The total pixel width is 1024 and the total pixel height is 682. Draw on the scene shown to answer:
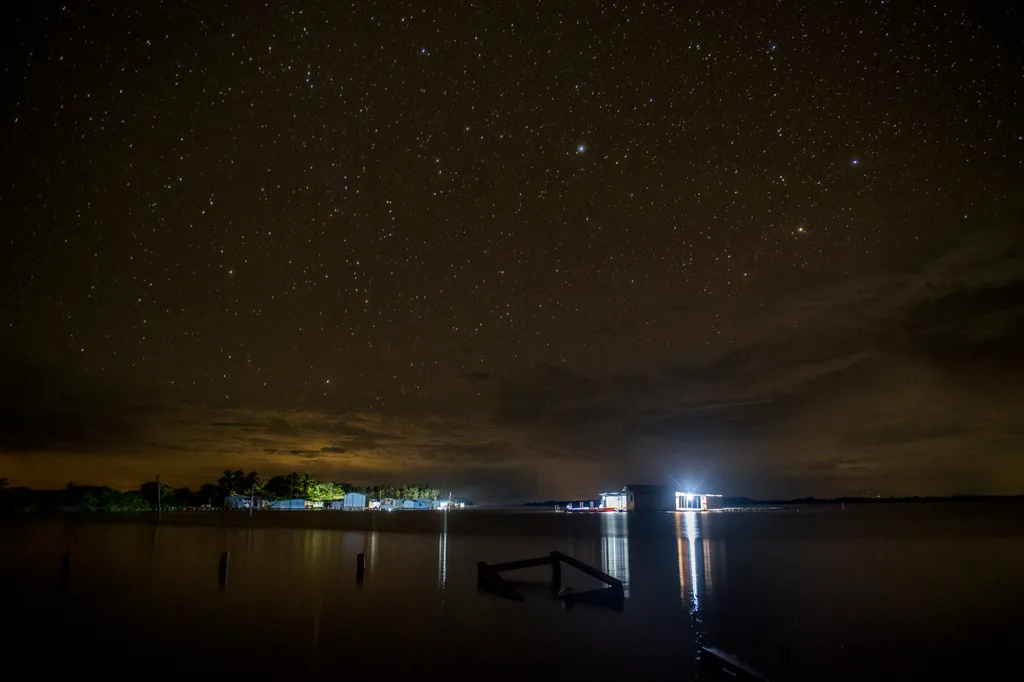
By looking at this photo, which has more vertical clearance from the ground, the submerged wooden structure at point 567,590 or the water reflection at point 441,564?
the submerged wooden structure at point 567,590

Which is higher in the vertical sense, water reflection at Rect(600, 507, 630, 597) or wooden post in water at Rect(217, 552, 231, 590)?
wooden post in water at Rect(217, 552, 231, 590)

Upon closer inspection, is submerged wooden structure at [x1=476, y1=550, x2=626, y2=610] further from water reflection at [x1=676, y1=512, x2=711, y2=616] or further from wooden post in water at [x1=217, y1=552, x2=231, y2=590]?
wooden post in water at [x1=217, y1=552, x2=231, y2=590]

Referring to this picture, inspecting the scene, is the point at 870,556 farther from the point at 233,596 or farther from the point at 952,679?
the point at 233,596

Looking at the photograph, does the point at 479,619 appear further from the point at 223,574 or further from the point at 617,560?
the point at 617,560

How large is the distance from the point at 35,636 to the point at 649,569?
27.7 metres

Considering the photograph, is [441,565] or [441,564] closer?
[441,565]

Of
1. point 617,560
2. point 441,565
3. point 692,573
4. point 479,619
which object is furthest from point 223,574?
point 617,560

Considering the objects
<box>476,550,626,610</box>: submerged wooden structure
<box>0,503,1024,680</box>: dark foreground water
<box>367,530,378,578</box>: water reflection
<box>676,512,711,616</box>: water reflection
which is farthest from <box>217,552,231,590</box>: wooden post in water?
<box>676,512,711,616</box>: water reflection

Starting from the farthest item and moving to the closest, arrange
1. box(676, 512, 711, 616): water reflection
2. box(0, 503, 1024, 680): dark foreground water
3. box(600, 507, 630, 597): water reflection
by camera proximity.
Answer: box(600, 507, 630, 597): water reflection < box(676, 512, 711, 616): water reflection < box(0, 503, 1024, 680): dark foreground water

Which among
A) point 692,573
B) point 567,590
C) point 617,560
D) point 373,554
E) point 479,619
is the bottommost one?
point 617,560

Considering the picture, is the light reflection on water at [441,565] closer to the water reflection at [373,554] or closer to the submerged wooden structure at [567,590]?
the submerged wooden structure at [567,590]

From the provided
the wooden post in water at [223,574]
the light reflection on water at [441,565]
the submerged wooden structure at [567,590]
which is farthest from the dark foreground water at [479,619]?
the submerged wooden structure at [567,590]

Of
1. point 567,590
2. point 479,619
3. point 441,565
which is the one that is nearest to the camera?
point 479,619

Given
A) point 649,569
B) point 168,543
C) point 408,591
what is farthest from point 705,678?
point 168,543
